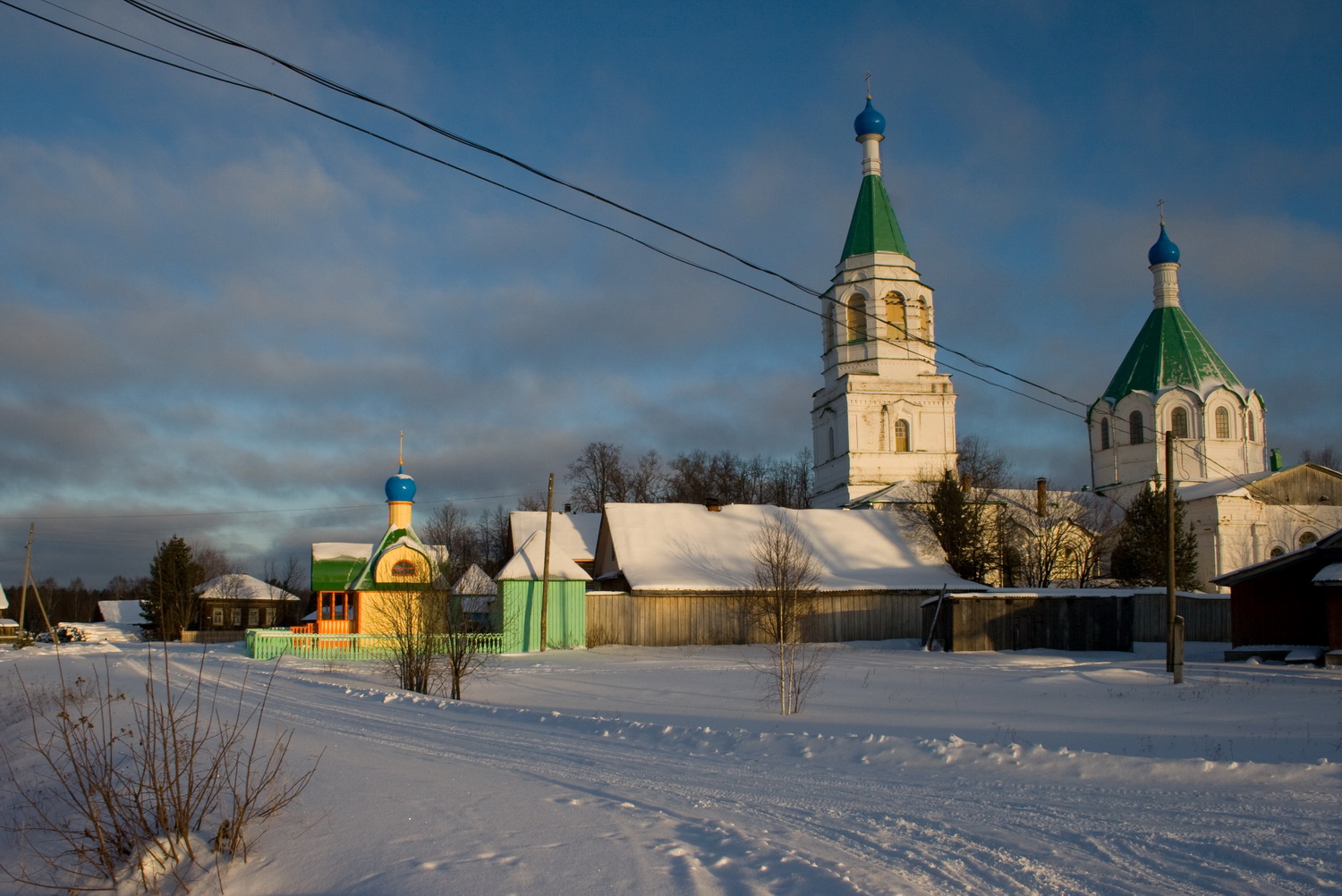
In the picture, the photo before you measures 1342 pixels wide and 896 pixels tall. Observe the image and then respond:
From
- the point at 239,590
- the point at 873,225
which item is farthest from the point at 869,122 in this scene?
the point at 239,590

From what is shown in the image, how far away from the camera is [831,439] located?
52562 millimetres

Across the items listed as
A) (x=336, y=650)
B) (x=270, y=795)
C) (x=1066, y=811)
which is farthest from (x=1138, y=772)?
(x=336, y=650)

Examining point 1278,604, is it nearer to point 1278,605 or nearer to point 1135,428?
point 1278,605

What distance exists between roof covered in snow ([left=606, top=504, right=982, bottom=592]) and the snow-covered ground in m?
18.4

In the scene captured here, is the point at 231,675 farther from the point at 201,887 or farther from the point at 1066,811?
the point at 1066,811

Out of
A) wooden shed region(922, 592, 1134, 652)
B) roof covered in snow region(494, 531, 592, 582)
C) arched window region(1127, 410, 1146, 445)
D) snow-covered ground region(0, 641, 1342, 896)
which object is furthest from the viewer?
arched window region(1127, 410, 1146, 445)

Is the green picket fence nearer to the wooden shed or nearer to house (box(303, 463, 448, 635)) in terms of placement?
house (box(303, 463, 448, 635))

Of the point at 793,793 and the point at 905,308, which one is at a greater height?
the point at 905,308

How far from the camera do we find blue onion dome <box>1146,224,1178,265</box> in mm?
52719

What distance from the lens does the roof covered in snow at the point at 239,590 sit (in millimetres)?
58469

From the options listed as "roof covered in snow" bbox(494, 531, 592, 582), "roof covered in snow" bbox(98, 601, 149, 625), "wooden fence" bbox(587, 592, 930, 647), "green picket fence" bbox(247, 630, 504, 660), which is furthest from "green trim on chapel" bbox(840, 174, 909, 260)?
"roof covered in snow" bbox(98, 601, 149, 625)

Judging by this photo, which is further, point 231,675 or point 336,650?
point 336,650

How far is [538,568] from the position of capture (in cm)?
3244

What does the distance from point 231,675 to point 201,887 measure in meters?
15.7
